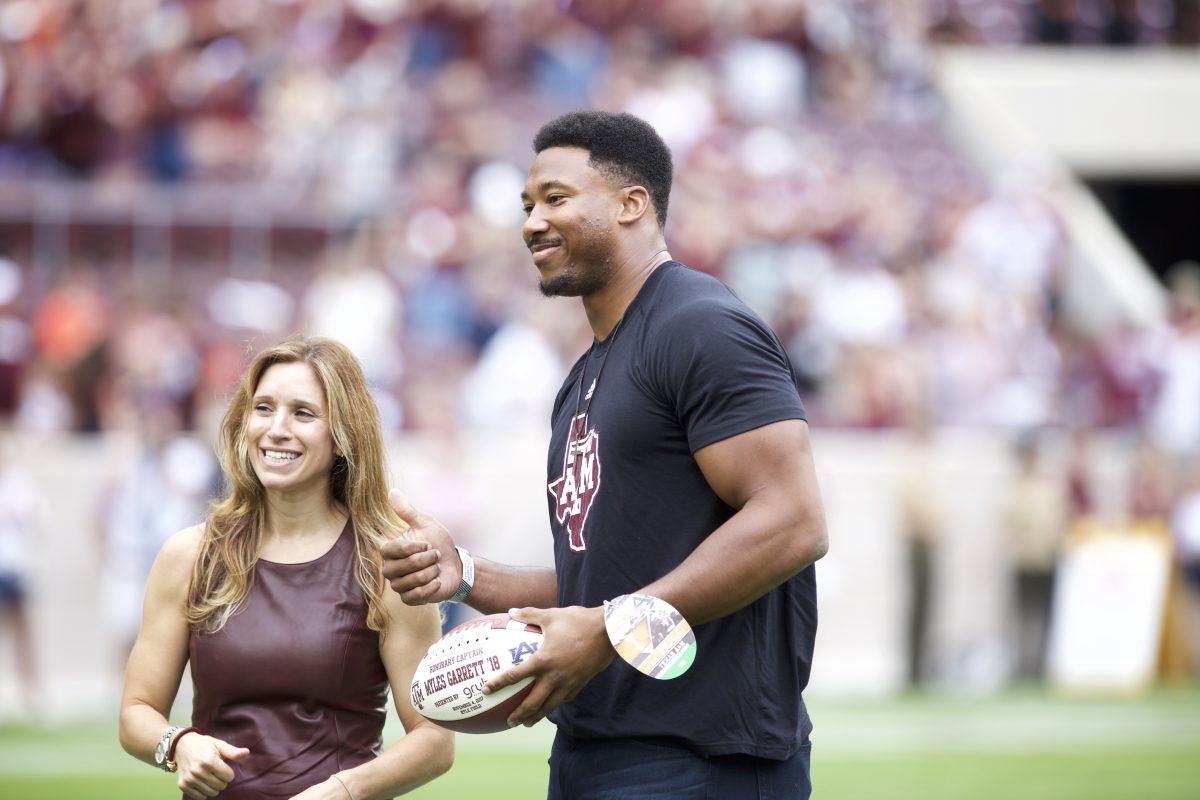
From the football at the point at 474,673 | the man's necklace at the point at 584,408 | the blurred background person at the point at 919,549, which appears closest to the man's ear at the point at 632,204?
the man's necklace at the point at 584,408

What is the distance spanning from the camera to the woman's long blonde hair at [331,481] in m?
3.94

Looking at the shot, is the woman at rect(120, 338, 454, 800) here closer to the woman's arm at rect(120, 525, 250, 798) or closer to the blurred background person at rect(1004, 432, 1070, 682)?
the woman's arm at rect(120, 525, 250, 798)

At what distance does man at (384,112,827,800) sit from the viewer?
133 inches

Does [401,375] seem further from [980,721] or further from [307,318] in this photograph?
[980,721]

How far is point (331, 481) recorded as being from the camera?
Answer: 413cm

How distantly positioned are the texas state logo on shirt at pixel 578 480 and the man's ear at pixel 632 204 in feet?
1.51

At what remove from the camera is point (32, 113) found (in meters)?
15.3

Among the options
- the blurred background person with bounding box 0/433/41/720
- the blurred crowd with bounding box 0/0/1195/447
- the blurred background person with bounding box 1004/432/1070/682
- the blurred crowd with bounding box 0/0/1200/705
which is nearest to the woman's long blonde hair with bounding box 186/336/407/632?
the blurred crowd with bounding box 0/0/1200/705

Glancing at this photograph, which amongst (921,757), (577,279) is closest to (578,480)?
(577,279)

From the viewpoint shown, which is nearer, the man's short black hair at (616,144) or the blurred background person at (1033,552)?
the man's short black hair at (616,144)

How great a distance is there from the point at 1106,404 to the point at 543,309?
5630mm

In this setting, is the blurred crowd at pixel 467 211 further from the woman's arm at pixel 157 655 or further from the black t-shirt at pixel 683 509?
the black t-shirt at pixel 683 509

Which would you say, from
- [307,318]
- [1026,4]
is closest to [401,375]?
[307,318]

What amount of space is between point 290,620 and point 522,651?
2.20ft
